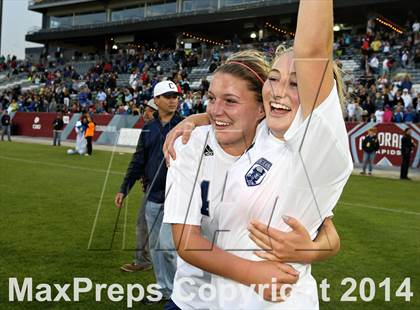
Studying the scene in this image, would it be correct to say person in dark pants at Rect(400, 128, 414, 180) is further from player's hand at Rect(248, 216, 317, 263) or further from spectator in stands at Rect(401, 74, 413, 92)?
player's hand at Rect(248, 216, 317, 263)

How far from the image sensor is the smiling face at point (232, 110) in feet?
6.79

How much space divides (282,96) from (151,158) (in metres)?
3.74

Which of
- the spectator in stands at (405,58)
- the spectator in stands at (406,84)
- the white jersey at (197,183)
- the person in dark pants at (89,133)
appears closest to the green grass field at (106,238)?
the white jersey at (197,183)

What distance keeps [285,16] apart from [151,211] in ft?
115

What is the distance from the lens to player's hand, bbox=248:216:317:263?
1771mm

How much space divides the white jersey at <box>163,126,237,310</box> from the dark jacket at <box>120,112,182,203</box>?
301 cm

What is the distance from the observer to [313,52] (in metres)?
1.57

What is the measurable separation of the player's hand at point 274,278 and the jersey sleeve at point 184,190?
1.02 ft

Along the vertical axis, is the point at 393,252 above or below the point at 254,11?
below

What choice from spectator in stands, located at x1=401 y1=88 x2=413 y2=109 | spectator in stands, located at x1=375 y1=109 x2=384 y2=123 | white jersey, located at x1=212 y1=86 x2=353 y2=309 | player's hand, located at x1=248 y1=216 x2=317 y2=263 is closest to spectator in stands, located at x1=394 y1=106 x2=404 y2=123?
spectator in stands, located at x1=375 y1=109 x2=384 y2=123

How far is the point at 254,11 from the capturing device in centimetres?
3875

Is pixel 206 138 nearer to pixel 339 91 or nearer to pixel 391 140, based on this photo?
pixel 339 91

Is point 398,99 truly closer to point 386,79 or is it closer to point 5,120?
point 386,79

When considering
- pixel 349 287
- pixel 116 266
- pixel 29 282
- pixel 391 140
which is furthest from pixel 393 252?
pixel 391 140
